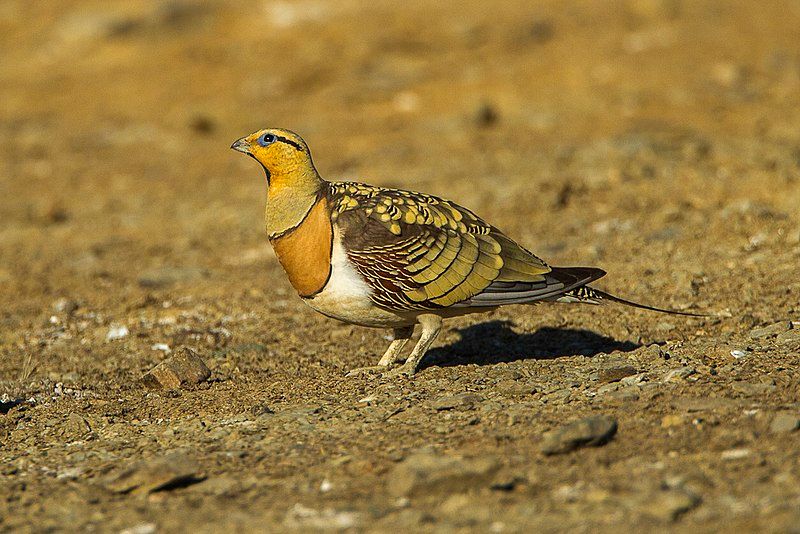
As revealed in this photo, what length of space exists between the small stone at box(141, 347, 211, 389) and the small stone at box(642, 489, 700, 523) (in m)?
3.34

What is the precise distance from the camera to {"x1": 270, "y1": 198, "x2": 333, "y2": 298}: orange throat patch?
6.15 metres

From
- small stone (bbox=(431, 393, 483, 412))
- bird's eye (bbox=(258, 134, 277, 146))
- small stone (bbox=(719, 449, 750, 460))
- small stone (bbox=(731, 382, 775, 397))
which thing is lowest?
small stone (bbox=(719, 449, 750, 460))

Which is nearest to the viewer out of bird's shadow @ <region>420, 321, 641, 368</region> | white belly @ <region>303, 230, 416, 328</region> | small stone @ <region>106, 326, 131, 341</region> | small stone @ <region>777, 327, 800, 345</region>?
white belly @ <region>303, 230, 416, 328</region>

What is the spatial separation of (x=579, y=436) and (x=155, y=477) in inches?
75.0

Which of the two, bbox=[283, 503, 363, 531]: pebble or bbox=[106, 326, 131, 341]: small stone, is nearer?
bbox=[283, 503, 363, 531]: pebble

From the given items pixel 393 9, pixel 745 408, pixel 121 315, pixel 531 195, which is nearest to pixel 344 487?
pixel 745 408

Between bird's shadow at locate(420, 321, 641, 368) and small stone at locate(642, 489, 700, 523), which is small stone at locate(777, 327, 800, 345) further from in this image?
small stone at locate(642, 489, 700, 523)

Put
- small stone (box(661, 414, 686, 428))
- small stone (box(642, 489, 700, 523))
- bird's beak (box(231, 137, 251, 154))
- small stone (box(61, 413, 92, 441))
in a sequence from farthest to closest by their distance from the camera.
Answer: bird's beak (box(231, 137, 251, 154)) → small stone (box(61, 413, 92, 441)) → small stone (box(661, 414, 686, 428)) → small stone (box(642, 489, 700, 523))

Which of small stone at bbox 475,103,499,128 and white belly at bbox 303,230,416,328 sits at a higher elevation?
small stone at bbox 475,103,499,128

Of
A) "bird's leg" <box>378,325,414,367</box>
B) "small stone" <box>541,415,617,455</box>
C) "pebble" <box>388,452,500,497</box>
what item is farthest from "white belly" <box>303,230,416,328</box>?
"pebble" <box>388,452,500,497</box>

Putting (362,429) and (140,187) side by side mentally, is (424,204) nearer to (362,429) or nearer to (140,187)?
(362,429)


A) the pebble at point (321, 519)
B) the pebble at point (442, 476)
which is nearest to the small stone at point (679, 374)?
the pebble at point (442, 476)

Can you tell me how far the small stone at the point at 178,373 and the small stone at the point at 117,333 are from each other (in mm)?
1480

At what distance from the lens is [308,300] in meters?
6.30
